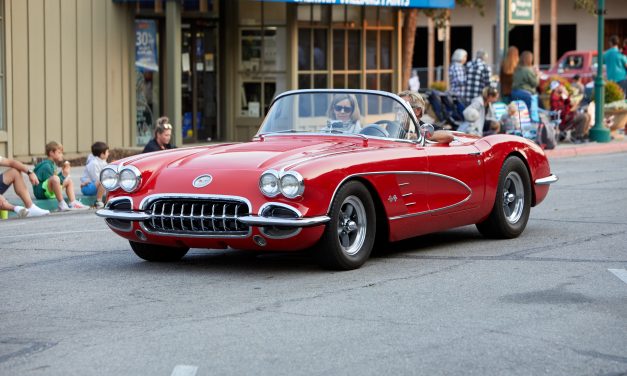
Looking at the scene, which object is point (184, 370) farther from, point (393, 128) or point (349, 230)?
point (393, 128)

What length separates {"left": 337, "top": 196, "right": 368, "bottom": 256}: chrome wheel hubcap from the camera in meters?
8.54

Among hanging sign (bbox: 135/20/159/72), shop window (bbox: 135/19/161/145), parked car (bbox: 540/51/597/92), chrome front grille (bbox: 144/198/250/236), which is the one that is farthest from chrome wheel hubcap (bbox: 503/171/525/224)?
parked car (bbox: 540/51/597/92)

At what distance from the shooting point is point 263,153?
8.82 meters

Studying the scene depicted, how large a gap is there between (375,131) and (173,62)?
11.0 meters

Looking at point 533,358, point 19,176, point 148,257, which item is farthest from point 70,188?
point 533,358

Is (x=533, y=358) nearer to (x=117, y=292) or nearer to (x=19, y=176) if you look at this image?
(x=117, y=292)

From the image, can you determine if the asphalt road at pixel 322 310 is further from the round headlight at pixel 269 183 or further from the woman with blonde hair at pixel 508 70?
the woman with blonde hair at pixel 508 70

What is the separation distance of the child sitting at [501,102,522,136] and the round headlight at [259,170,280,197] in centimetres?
1421

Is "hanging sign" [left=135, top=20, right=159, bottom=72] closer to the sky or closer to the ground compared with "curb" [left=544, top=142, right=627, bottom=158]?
closer to the sky

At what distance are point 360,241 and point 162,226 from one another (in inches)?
55.1

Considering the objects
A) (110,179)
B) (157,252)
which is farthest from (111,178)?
(157,252)

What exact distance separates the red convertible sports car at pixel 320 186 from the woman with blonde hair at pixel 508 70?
13.4 metres

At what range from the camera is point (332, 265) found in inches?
334

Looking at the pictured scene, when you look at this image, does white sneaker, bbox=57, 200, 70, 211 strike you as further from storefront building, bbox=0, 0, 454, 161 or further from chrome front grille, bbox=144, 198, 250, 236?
chrome front grille, bbox=144, 198, 250, 236
